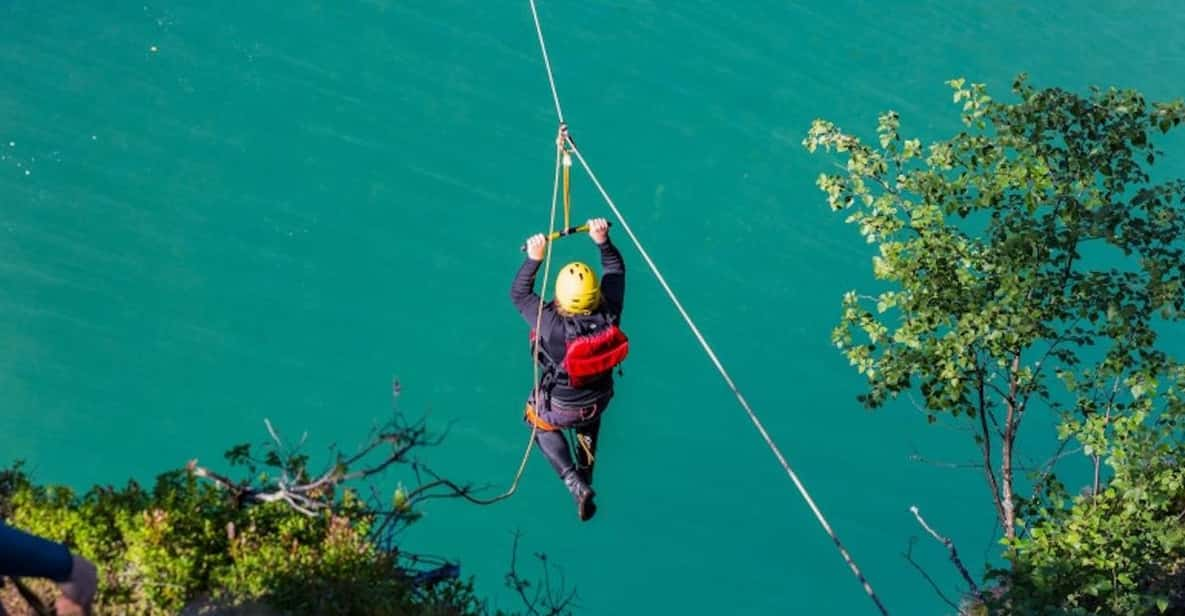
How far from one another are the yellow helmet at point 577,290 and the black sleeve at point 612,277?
A: 198 millimetres

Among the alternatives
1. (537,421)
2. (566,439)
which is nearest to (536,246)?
(537,421)

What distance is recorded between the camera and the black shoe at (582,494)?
248 inches

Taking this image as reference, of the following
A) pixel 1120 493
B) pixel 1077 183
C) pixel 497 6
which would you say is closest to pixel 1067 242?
pixel 1077 183

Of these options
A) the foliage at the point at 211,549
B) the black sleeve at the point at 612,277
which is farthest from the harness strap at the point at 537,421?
the foliage at the point at 211,549

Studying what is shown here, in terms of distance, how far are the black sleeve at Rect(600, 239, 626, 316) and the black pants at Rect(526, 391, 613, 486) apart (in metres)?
0.47

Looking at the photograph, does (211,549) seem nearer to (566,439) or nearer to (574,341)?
(574,341)

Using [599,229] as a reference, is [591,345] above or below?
below

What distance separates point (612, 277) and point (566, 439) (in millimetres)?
908

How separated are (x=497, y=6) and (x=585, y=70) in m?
1.34

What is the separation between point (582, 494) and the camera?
248 inches

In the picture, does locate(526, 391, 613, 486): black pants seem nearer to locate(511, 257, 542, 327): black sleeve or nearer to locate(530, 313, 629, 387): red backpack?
locate(530, 313, 629, 387): red backpack

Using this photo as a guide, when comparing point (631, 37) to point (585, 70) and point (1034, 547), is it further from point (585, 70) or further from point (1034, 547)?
point (1034, 547)

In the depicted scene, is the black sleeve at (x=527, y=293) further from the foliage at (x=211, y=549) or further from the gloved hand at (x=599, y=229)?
the foliage at (x=211, y=549)

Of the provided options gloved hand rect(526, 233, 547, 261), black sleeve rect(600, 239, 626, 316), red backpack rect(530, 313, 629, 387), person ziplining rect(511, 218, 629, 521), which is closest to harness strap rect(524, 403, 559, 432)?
person ziplining rect(511, 218, 629, 521)
